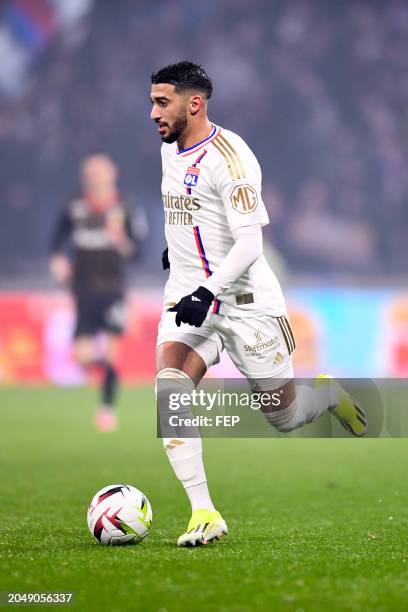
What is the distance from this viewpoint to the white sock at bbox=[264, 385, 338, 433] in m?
5.30

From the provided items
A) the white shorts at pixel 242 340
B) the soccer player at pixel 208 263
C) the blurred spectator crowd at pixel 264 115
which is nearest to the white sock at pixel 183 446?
the soccer player at pixel 208 263

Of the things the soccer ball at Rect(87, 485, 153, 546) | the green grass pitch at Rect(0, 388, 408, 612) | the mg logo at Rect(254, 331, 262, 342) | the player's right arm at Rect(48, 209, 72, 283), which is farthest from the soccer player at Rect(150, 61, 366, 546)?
the player's right arm at Rect(48, 209, 72, 283)

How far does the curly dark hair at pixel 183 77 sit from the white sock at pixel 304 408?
1.51 m

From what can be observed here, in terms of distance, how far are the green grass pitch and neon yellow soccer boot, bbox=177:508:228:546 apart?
6cm

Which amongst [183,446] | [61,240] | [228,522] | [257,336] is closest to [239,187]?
[257,336]

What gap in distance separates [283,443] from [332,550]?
6345 millimetres

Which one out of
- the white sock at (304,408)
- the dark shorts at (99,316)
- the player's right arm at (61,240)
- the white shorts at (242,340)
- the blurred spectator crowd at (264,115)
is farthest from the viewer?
the blurred spectator crowd at (264,115)

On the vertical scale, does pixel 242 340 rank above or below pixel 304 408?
above

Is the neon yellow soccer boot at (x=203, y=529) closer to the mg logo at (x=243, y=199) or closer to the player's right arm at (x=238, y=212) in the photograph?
the player's right arm at (x=238, y=212)

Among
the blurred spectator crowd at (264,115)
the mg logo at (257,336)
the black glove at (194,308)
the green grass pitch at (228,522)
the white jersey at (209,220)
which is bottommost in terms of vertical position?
the green grass pitch at (228,522)

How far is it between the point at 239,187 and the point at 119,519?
153 cm

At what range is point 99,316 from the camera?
41.4 ft

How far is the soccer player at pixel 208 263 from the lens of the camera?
492 cm

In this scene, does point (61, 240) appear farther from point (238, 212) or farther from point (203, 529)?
point (203, 529)
